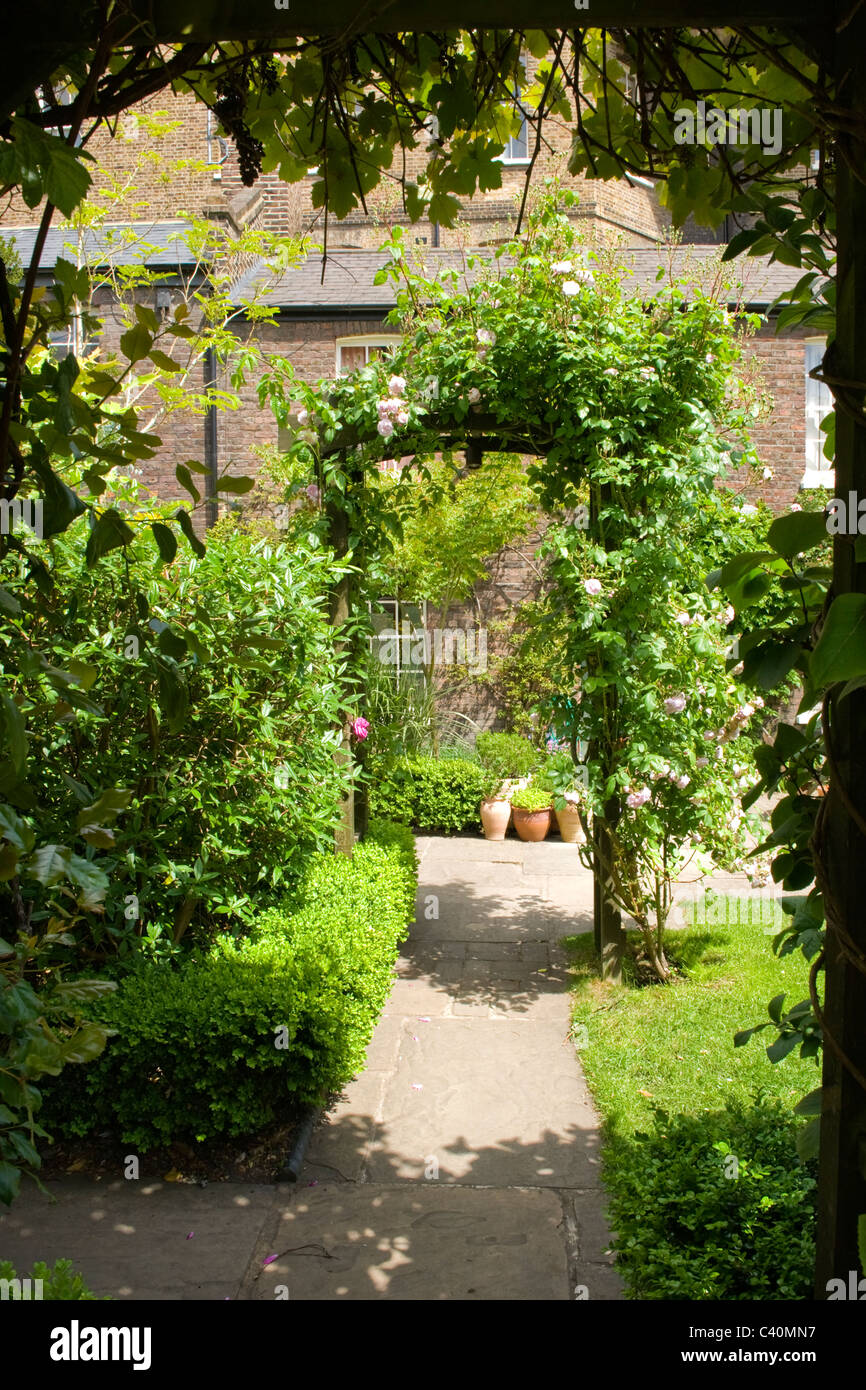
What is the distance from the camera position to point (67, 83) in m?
1.83

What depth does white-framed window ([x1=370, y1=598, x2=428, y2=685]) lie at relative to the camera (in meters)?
10.6

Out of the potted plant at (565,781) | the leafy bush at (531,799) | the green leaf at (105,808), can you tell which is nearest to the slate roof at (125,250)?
the leafy bush at (531,799)

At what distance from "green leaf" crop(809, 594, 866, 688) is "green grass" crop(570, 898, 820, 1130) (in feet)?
9.38

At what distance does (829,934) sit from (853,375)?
0.77 m

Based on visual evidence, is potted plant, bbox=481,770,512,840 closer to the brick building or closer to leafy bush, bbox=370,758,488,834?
leafy bush, bbox=370,758,488,834

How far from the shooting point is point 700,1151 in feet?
8.55

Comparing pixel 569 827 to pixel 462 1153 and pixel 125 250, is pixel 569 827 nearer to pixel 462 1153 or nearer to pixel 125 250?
pixel 462 1153

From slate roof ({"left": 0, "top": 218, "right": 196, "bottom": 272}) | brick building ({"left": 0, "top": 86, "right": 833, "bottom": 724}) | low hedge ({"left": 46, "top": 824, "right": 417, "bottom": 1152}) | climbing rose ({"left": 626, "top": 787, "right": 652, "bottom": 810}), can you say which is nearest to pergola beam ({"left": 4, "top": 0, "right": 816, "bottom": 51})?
low hedge ({"left": 46, "top": 824, "right": 417, "bottom": 1152})

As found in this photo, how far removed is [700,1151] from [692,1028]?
8.04 feet

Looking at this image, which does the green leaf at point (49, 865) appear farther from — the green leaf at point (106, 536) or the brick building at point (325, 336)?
the brick building at point (325, 336)

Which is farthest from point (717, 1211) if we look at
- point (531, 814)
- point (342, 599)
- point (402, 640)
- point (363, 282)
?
point (363, 282)

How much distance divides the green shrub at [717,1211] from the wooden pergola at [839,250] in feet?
2.40

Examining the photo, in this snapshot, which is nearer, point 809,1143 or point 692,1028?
point 809,1143
